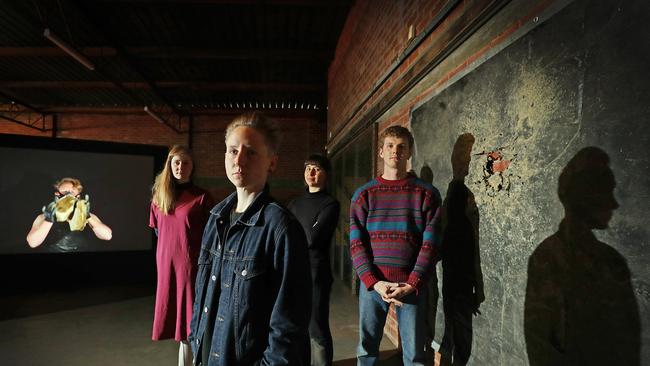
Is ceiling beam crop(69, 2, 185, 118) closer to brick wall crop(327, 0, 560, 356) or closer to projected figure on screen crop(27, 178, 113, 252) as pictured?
projected figure on screen crop(27, 178, 113, 252)

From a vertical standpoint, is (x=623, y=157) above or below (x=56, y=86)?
below

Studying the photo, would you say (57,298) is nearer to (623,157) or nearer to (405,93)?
(405,93)

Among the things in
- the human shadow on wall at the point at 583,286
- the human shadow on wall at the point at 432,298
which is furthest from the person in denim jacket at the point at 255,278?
the human shadow on wall at the point at 432,298

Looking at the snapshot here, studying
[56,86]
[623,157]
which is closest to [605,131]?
[623,157]

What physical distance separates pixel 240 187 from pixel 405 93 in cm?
226

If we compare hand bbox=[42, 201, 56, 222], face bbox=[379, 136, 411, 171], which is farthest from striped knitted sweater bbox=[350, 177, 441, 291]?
hand bbox=[42, 201, 56, 222]

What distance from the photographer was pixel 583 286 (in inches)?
49.3

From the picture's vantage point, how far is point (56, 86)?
9359 mm

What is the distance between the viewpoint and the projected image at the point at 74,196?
5.71 meters

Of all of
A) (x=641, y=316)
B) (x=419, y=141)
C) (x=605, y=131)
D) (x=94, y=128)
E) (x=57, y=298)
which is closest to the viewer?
(x=641, y=316)

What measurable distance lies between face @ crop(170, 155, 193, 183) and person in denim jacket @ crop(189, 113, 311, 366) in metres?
1.33

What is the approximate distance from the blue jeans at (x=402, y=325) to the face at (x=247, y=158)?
1.31 meters

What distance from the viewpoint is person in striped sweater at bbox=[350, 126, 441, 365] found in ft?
6.53

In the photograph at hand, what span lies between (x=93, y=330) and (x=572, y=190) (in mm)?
4761
